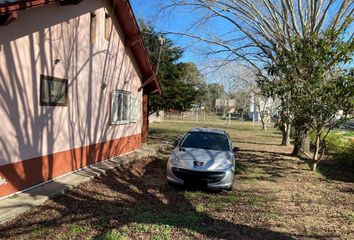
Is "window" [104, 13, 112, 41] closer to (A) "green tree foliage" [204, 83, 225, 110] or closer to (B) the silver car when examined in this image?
(B) the silver car

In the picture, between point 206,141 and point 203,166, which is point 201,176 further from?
point 206,141

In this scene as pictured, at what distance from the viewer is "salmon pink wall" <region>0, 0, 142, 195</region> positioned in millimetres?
7457

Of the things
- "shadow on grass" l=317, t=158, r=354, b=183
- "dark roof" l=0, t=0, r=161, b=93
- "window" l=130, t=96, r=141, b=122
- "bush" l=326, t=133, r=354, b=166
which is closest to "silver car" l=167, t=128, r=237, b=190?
"shadow on grass" l=317, t=158, r=354, b=183

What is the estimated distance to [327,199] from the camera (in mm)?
9133

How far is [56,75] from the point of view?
9250 mm

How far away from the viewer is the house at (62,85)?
7.45 m

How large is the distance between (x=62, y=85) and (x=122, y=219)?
14.6 feet

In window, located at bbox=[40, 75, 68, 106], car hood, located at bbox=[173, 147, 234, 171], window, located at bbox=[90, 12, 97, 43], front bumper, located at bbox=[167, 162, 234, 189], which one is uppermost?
window, located at bbox=[90, 12, 97, 43]

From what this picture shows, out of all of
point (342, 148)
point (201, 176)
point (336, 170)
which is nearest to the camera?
point (201, 176)

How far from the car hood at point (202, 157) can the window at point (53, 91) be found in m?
3.23

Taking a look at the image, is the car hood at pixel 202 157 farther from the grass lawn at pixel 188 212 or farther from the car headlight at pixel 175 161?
the grass lawn at pixel 188 212

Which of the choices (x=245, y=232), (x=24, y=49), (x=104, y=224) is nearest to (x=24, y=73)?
(x=24, y=49)

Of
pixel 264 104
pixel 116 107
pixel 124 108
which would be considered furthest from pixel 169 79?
pixel 264 104

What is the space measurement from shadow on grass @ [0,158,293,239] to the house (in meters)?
1.28
